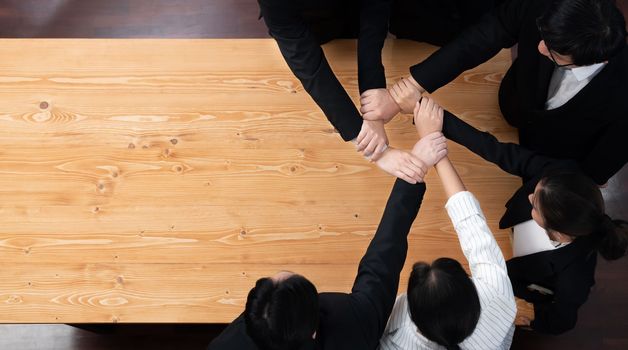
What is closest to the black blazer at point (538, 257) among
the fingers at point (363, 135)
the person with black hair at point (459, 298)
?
the person with black hair at point (459, 298)

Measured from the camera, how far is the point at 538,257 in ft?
4.47

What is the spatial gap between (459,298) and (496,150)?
1.94ft

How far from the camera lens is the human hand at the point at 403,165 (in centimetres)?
147

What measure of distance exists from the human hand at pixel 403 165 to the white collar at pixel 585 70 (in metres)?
0.45

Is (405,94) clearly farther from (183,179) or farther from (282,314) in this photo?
(282,314)

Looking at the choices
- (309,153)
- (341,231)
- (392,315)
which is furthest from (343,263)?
(309,153)

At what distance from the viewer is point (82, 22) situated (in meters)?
2.66

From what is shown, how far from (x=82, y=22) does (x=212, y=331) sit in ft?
5.53

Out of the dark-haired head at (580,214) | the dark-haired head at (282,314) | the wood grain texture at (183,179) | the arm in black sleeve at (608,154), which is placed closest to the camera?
the dark-haired head at (282,314)

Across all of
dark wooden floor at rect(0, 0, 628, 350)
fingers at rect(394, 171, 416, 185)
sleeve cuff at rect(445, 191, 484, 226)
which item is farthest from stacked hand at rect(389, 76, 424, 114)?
dark wooden floor at rect(0, 0, 628, 350)

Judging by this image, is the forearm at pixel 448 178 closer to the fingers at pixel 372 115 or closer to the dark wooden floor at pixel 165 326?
the fingers at pixel 372 115

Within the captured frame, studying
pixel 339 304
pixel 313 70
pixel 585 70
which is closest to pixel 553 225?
pixel 585 70

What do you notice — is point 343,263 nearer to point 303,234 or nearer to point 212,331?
point 303,234

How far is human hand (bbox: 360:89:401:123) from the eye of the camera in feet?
5.23
